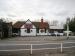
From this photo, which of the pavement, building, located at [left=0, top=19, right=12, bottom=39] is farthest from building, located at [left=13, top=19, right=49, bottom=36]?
the pavement

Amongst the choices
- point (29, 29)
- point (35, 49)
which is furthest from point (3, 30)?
point (35, 49)

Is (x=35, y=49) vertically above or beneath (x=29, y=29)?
beneath

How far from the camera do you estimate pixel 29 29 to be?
62.7m

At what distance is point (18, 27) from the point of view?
65.6 metres

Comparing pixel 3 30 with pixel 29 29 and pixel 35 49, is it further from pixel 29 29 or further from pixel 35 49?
pixel 35 49

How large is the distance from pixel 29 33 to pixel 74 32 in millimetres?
21039

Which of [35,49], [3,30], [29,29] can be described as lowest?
[35,49]

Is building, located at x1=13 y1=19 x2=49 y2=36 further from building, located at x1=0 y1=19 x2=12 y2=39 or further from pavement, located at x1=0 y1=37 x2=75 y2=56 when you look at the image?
pavement, located at x1=0 y1=37 x2=75 y2=56

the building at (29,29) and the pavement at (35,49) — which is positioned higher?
the building at (29,29)

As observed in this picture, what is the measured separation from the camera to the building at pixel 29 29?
6247 cm

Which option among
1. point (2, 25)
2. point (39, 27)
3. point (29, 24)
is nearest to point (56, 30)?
point (39, 27)

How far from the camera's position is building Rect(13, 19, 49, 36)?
6247 cm

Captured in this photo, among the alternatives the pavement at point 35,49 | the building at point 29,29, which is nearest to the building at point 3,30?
the building at point 29,29

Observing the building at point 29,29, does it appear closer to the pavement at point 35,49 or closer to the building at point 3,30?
the building at point 3,30
